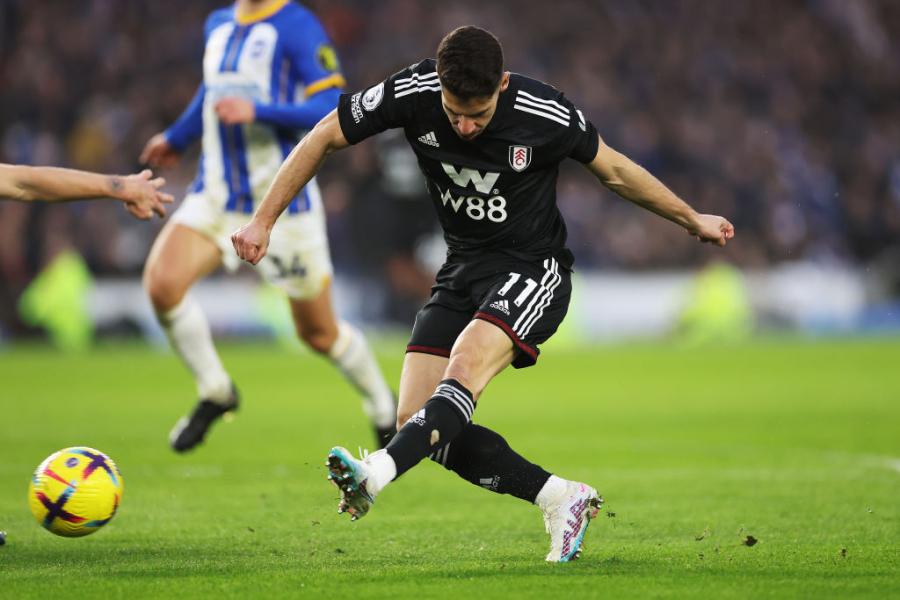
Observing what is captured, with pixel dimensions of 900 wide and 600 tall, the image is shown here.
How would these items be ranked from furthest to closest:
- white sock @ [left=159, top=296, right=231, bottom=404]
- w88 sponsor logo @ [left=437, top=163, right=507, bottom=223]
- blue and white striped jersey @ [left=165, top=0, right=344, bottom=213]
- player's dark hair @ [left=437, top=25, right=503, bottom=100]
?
white sock @ [left=159, top=296, right=231, bottom=404], blue and white striped jersey @ [left=165, top=0, right=344, bottom=213], w88 sponsor logo @ [left=437, top=163, right=507, bottom=223], player's dark hair @ [left=437, top=25, right=503, bottom=100]

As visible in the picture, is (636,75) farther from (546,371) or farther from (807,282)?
(546,371)

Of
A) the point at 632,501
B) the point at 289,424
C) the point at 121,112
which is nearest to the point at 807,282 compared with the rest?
the point at 121,112

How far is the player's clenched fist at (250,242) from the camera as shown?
17.2 feet

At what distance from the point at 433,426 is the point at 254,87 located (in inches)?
144

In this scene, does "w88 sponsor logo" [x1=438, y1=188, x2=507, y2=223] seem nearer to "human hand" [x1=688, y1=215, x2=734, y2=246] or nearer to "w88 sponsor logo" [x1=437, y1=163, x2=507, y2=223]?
"w88 sponsor logo" [x1=437, y1=163, x2=507, y2=223]

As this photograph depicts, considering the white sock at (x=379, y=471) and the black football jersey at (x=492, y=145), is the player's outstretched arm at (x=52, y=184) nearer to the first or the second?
the black football jersey at (x=492, y=145)

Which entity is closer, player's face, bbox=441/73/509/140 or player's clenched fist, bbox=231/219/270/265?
player's face, bbox=441/73/509/140

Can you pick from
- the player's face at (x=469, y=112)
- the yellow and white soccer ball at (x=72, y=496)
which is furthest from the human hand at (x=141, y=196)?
the player's face at (x=469, y=112)

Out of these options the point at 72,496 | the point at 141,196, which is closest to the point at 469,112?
the point at 141,196

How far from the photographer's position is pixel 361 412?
12.4 m

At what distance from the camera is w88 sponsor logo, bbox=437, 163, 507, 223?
545 cm

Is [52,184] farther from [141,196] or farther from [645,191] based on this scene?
[645,191]

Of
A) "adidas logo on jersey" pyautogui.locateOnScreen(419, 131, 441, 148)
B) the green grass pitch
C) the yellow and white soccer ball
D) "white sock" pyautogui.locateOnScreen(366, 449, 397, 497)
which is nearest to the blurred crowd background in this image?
the green grass pitch

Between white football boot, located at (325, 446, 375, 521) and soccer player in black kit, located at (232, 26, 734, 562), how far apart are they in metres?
0.41
